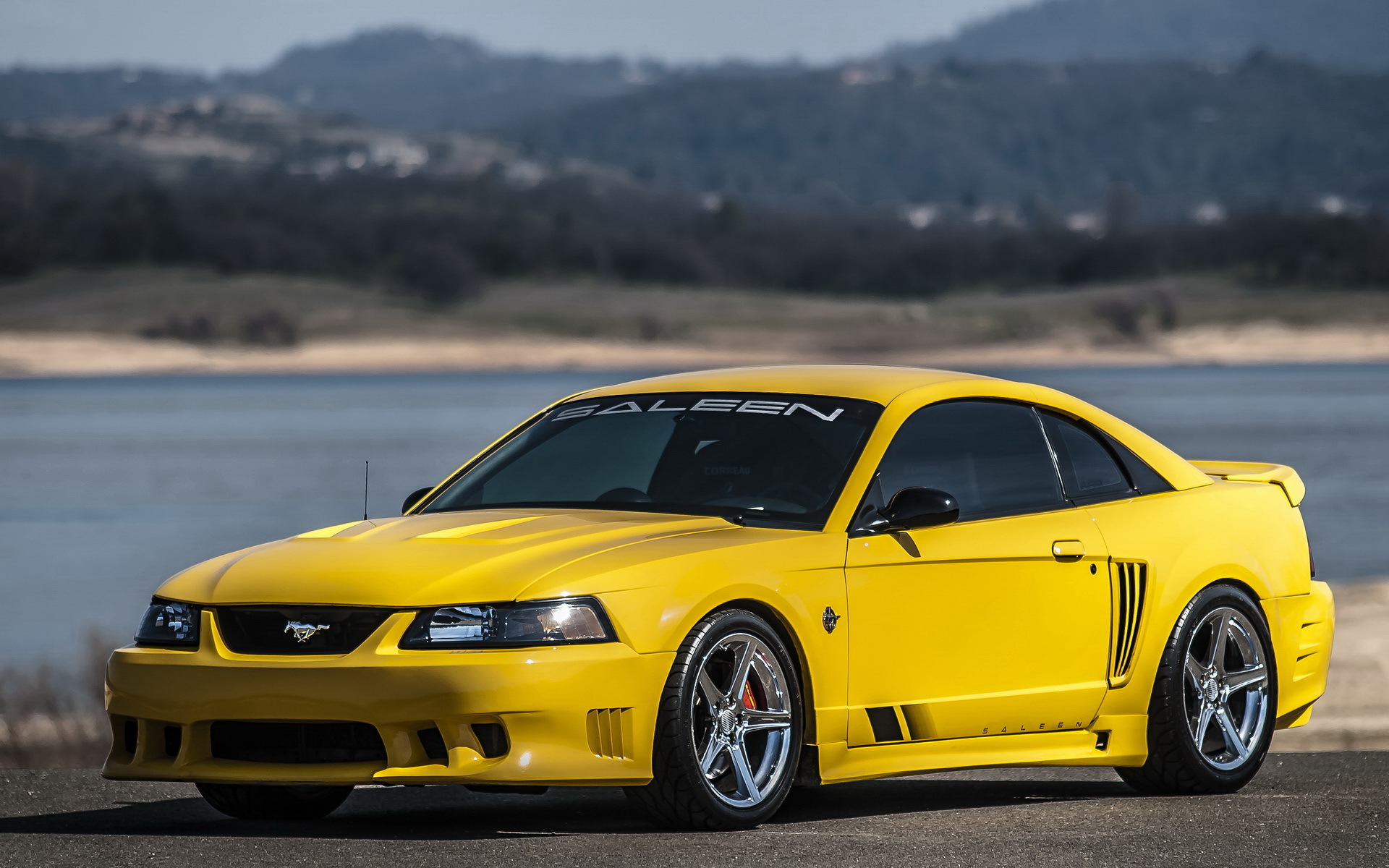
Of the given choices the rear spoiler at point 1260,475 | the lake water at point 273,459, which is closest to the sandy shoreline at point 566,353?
the lake water at point 273,459

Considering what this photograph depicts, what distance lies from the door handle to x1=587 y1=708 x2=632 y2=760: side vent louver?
187 centimetres

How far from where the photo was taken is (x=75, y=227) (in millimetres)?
112562

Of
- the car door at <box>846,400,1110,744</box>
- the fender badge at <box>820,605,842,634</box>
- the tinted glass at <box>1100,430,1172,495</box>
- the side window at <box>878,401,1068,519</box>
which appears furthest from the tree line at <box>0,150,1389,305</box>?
the fender badge at <box>820,605,842,634</box>

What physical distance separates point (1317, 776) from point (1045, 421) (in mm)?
2048

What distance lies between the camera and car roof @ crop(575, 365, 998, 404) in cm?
716

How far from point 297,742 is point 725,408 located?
6.41ft

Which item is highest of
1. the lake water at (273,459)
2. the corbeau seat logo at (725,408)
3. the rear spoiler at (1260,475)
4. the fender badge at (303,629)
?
the corbeau seat logo at (725,408)

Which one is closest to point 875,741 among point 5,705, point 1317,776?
point 1317,776

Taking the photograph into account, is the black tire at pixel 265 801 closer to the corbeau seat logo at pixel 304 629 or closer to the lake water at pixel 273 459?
the corbeau seat logo at pixel 304 629

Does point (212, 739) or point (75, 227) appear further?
point (75, 227)

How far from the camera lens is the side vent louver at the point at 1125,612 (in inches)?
288

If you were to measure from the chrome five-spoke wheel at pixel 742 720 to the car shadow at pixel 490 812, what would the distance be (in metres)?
0.28

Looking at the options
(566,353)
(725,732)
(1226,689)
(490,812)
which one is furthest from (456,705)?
(566,353)

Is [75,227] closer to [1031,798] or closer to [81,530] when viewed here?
[81,530]
